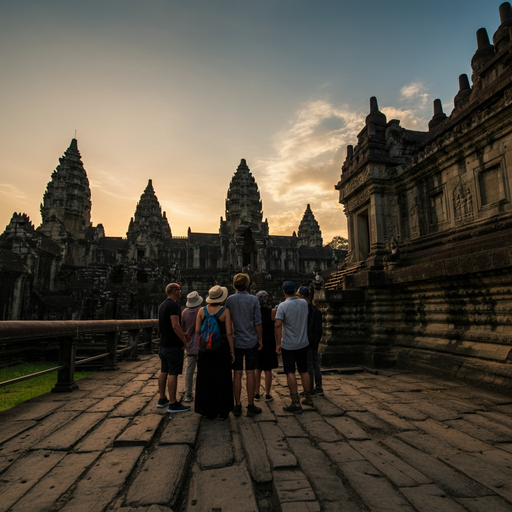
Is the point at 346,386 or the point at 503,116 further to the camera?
the point at 503,116

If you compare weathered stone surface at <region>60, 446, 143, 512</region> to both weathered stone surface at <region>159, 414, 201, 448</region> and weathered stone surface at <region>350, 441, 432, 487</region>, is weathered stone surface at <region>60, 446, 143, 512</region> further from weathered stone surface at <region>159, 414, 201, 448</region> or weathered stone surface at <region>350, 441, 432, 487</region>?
weathered stone surface at <region>350, 441, 432, 487</region>

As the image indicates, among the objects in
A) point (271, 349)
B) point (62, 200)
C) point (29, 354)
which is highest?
point (62, 200)

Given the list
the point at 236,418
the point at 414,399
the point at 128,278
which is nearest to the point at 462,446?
the point at 414,399

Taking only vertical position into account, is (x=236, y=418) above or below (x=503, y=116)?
below

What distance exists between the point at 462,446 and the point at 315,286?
5818 millimetres

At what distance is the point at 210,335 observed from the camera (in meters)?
3.60

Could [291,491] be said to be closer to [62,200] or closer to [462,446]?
[462,446]

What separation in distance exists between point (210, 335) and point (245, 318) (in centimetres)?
49

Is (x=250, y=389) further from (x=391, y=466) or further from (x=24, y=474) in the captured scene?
(x=24, y=474)

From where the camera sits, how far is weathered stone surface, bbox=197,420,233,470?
243cm

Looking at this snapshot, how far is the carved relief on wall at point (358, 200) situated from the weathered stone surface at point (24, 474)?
26.8 ft

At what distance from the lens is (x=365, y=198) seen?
8719 mm

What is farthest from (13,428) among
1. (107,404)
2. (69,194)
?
(69,194)

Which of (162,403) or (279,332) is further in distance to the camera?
(279,332)
